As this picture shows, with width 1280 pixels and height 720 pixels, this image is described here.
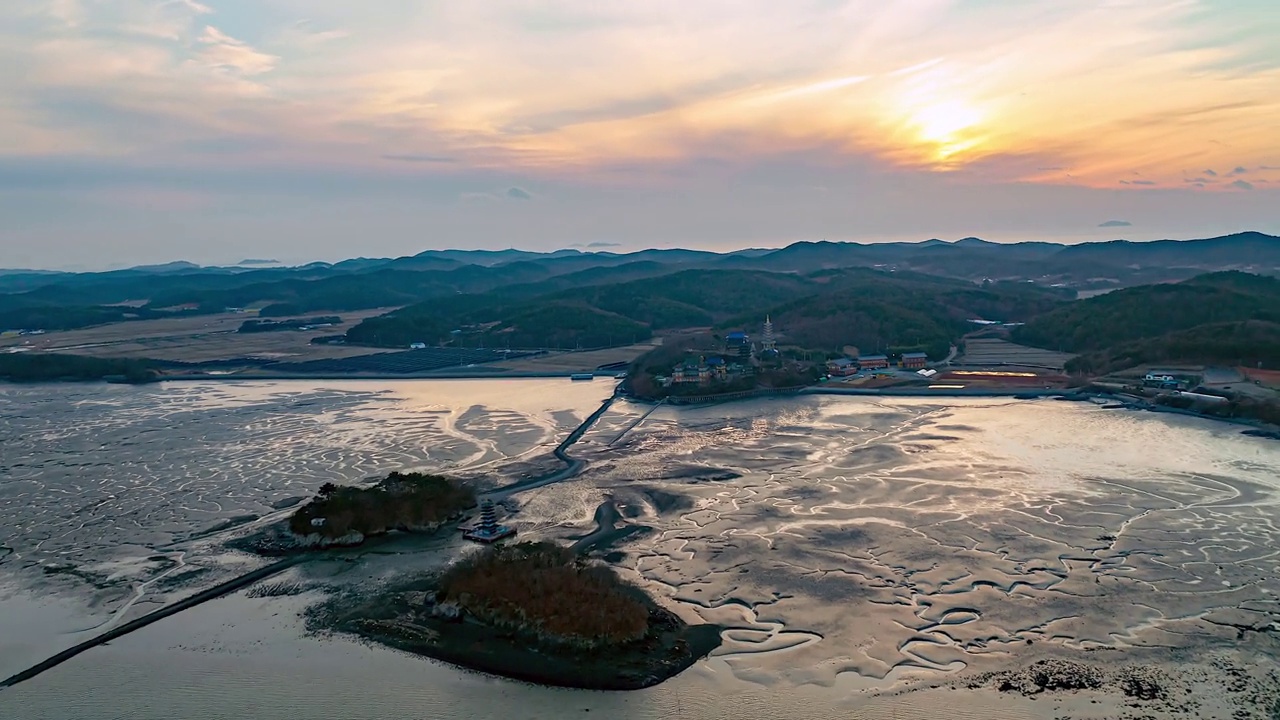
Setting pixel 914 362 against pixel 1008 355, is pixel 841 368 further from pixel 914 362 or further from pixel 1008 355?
pixel 1008 355

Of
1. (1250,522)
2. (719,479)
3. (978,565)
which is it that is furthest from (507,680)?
(1250,522)

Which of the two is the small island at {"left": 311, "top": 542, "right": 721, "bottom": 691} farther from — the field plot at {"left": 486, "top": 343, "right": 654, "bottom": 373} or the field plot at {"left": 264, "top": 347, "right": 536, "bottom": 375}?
the field plot at {"left": 264, "top": 347, "right": 536, "bottom": 375}

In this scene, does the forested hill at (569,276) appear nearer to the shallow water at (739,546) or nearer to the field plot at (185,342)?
the field plot at (185,342)

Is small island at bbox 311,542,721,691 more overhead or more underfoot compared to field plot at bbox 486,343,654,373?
more underfoot

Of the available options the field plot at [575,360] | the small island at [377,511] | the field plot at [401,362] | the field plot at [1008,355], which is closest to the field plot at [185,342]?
the field plot at [401,362]

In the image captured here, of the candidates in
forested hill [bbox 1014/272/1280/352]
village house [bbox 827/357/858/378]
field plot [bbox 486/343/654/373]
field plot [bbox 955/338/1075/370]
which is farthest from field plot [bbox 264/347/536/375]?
forested hill [bbox 1014/272/1280/352]

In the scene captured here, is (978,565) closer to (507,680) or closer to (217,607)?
(507,680)
